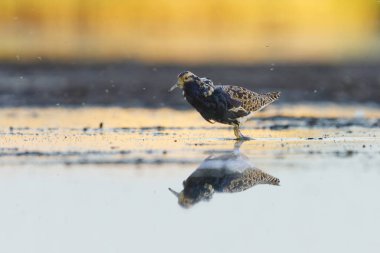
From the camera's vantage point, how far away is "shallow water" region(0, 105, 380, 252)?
8477mm

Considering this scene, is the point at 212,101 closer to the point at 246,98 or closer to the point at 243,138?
the point at 243,138

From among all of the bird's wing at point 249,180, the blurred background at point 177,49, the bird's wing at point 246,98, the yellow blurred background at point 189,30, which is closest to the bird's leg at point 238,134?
the bird's wing at point 246,98

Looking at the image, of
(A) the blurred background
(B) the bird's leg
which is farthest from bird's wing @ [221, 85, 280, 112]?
(A) the blurred background

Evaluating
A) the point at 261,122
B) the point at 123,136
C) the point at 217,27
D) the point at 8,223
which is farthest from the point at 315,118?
the point at 217,27

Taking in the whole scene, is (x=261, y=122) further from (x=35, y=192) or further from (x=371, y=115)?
(x=35, y=192)

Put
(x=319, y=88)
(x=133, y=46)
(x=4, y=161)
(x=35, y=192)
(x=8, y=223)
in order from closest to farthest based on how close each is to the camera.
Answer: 1. (x=8, y=223)
2. (x=35, y=192)
3. (x=4, y=161)
4. (x=319, y=88)
5. (x=133, y=46)

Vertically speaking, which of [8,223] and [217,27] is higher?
[217,27]

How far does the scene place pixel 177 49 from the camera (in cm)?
3180

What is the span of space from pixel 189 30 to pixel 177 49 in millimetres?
6081

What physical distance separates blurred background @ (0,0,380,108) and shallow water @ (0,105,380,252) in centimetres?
487

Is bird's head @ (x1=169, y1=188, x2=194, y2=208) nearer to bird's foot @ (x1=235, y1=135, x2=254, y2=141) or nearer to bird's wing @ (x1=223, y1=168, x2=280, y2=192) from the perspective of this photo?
bird's wing @ (x1=223, y1=168, x2=280, y2=192)

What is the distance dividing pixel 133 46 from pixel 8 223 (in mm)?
23483

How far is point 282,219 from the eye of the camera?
897cm

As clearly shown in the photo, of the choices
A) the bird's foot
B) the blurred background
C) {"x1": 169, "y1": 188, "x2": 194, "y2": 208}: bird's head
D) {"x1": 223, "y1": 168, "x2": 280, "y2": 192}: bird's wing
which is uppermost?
the blurred background
